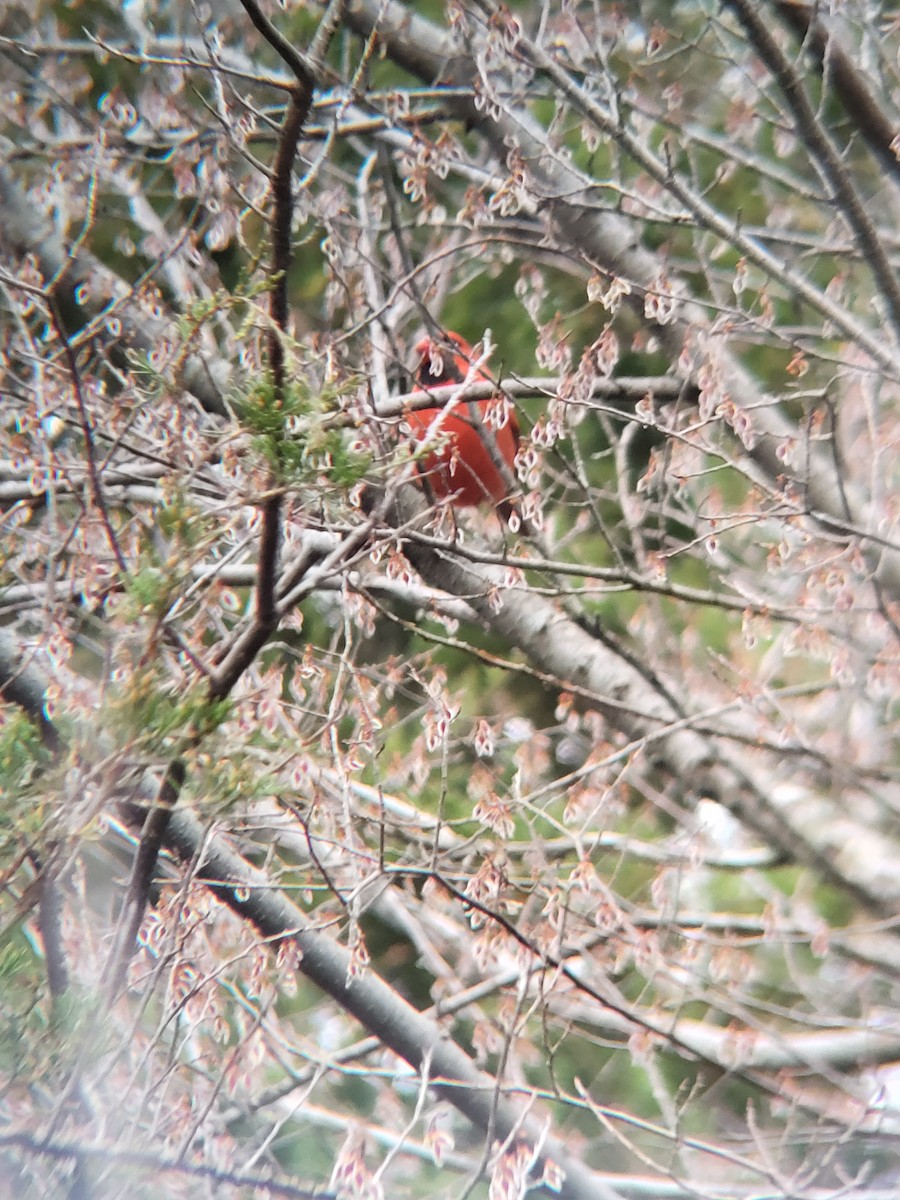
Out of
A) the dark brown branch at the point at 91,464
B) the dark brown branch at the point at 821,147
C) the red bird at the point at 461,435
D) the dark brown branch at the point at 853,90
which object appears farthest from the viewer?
the dark brown branch at the point at 853,90

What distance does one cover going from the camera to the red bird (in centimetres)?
292

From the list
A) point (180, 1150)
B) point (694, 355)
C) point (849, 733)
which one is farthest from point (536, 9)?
point (180, 1150)

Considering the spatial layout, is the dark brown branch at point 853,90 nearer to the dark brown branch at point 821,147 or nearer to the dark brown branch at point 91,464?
the dark brown branch at point 821,147

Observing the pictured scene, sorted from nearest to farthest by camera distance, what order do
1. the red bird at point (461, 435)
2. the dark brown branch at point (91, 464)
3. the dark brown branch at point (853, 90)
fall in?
the dark brown branch at point (91, 464) < the red bird at point (461, 435) < the dark brown branch at point (853, 90)

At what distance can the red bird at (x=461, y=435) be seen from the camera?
2.92 meters

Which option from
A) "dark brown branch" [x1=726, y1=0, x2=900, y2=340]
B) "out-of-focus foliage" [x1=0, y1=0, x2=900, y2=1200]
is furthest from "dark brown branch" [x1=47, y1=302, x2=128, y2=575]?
"dark brown branch" [x1=726, y1=0, x2=900, y2=340]

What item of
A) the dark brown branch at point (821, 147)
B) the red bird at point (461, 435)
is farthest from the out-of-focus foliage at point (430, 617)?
the red bird at point (461, 435)

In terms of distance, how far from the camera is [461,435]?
4.29 meters

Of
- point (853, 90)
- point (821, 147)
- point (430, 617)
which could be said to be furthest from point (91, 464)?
point (853, 90)

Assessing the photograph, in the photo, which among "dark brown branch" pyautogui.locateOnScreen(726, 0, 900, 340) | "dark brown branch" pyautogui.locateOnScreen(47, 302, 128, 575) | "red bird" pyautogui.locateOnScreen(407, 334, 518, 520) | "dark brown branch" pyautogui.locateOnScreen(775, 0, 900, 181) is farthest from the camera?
"dark brown branch" pyautogui.locateOnScreen(775, 0, 900, 181)

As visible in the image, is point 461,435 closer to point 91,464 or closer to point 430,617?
point 430,617

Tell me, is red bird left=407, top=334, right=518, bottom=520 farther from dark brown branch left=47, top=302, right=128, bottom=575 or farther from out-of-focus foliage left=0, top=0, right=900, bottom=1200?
dark brown branch left=47, top=302, right=128, bottom=575

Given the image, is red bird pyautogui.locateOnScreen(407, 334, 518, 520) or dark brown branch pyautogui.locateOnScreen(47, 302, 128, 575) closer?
dark brown branch pyautogui.locateOnScreen(47, 302, 128, 575)

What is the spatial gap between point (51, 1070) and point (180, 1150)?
0.49 m
